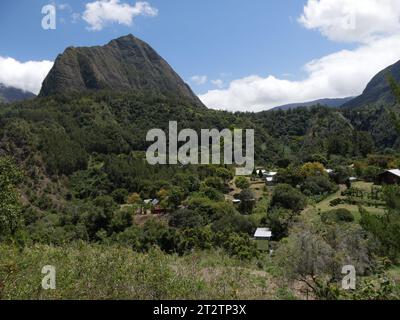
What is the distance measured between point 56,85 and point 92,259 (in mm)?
164946

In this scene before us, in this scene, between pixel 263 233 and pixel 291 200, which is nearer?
pixel 263 233

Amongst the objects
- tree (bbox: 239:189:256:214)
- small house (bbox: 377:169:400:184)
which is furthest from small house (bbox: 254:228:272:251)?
small house (bbox: 377:169:400:184)

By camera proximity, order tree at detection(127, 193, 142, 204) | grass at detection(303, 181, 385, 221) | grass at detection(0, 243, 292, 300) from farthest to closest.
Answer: tree at detection(127, 193, 142, 204)
grass at detection(303, 181, 385, 221)
grass at detection(0, 243, 292, 300)

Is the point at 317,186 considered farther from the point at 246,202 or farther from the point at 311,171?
the point at 246,202

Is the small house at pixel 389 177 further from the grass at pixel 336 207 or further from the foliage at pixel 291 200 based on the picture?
the foliage at pixel 291 200

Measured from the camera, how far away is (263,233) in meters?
32.2

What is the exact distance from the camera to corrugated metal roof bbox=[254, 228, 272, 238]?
3155 cm

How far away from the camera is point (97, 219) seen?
45.1m

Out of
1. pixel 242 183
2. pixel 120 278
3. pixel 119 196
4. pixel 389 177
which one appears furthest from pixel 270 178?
pixel 120 278

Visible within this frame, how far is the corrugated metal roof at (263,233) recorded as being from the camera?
3155cm

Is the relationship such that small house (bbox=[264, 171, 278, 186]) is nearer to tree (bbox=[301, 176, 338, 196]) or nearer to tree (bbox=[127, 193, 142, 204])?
tree (bbox=[301, 176, 338, 196])

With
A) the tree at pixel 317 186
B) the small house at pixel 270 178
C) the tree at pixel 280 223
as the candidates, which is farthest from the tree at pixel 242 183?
the tree at pixel 280 223

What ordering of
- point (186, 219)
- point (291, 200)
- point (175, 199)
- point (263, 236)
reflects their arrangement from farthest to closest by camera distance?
point (175, 199) → point (186, 219) → point (291, 200) → point (263, 236)
